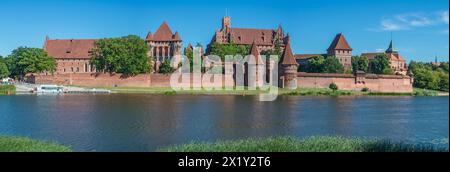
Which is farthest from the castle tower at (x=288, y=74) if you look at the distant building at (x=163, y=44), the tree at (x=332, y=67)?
the distant building at (x=163, y=44)

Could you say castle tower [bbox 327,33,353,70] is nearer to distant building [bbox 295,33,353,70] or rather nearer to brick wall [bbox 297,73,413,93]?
distant building [bbox 295,33,353,70]

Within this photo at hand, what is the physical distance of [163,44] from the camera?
243 ft

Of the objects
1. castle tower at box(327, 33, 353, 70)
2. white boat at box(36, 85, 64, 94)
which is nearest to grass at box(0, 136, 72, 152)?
white boat at box(36, 85, 64, 94)

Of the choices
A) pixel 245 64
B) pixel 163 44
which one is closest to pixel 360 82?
pixel 245 64

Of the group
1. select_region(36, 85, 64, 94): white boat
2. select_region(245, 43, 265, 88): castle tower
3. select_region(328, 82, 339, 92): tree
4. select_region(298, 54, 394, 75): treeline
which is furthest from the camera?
select_region(298, 54, 394, 75): treeline

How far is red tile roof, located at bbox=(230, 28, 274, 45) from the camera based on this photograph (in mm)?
85625

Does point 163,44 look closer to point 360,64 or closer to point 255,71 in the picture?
point 255,71

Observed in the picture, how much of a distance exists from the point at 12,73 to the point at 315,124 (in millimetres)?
65745

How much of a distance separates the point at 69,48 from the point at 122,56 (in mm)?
18941

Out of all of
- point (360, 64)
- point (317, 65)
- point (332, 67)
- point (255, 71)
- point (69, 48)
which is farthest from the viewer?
point (360, 64)

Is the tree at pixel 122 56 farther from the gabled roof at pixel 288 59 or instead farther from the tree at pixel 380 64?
the tree at pixel 380 64
